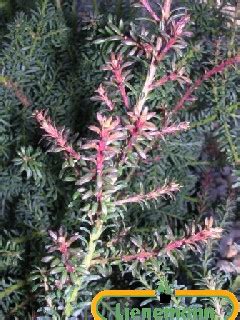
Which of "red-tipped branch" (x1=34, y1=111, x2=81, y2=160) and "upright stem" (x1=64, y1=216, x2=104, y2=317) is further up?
"red-tipped branch" (x1=34, y1=111, x2=81, y2=160)

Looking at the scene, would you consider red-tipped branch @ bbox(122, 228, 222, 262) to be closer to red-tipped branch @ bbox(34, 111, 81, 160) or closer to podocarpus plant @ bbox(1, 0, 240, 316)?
podocarpus plant @ bbox(1, 0, 240, 316)

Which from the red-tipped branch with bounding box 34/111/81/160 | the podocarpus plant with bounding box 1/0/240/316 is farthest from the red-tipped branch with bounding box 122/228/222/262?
the red-tipped branch with bounding box 34/111/81/160

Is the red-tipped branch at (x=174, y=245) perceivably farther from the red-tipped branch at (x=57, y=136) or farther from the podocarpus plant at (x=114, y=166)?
the red-tipped branch at (x=57, y=136)

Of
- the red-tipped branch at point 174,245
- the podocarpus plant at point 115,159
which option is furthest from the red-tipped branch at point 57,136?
the red-tipped branch at point 174,245

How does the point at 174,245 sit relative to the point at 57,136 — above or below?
below

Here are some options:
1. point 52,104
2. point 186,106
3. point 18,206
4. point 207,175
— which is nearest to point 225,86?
point 186,106

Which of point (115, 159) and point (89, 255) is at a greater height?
point (115, 159)

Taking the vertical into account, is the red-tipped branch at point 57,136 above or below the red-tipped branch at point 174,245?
above

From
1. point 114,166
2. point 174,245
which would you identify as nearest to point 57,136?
point 114,166

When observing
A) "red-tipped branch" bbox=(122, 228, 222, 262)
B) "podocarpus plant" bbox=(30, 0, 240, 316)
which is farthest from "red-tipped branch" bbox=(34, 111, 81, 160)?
"red-tipped branch" bbox=(122, 228, 222, 262)

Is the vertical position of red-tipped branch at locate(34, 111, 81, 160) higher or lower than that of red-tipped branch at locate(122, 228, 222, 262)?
higher

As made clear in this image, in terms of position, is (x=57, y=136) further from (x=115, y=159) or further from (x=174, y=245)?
(x=174, y=245)

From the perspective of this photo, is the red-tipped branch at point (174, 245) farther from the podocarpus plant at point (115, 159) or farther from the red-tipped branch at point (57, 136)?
the red-tipped branch at point (57, 136)

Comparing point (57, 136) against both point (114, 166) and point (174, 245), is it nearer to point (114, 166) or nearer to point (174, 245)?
point (114, 166)
